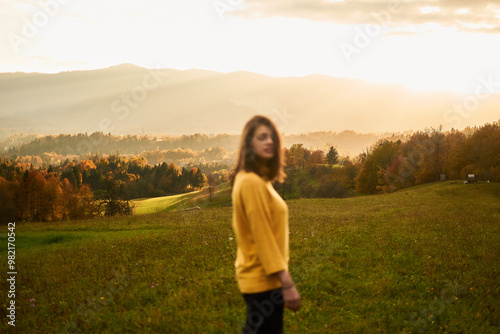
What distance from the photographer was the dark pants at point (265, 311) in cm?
446

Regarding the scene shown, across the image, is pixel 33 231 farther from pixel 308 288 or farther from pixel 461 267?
pixel 461 267

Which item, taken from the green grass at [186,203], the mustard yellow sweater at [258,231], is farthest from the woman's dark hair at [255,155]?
the green grass at [186,203]

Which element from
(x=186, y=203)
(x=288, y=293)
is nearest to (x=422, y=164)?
(x=186, y=203)

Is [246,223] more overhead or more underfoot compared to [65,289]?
more overhead

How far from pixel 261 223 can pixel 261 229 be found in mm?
72

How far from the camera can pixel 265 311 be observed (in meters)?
4.54

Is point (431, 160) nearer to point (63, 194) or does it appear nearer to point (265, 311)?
point (63, 194)

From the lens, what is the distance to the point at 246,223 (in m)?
4.36

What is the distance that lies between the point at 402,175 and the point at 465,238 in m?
74.6

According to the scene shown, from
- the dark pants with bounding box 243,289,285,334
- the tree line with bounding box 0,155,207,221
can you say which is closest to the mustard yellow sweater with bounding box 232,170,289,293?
the dark pants with bounding box 243,289,285,334

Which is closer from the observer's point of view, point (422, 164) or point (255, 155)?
point (255, 155)

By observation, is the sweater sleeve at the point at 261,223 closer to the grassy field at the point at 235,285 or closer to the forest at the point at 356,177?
the grassy field at the point at 235,285

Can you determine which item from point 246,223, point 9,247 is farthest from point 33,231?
point 246,223

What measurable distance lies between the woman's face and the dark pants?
173cm
